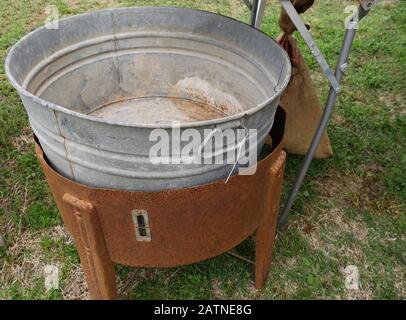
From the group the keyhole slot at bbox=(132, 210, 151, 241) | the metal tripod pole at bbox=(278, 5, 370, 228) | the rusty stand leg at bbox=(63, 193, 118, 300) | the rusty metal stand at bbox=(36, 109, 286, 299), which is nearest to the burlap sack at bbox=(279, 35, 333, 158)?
the metal tripod pole at bbox=(278, 5, 370, 228)

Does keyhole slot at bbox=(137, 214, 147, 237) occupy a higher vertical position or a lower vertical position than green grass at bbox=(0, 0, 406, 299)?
higher

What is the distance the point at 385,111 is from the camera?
10.6ft

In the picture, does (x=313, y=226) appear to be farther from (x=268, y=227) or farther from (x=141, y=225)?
(x=141, y=225)

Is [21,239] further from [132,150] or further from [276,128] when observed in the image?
[276,128]

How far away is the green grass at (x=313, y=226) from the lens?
211 centimetres

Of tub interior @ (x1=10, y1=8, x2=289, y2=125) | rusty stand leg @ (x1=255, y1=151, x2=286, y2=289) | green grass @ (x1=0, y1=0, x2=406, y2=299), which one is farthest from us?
green grass @ (x1=0, y1=0, x2=406, y2=299)

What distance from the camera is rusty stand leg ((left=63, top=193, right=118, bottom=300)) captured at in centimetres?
141

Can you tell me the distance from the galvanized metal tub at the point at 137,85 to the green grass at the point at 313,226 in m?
0.75

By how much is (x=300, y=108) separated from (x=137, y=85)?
3.15 feet

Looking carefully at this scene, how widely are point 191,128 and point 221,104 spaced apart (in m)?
1.09

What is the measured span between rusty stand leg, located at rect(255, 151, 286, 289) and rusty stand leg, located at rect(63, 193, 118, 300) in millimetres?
653

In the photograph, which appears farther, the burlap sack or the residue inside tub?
the burlap sack

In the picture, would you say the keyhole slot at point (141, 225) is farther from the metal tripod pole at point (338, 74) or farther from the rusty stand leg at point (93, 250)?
the metal tripod pole at point (338, 74)

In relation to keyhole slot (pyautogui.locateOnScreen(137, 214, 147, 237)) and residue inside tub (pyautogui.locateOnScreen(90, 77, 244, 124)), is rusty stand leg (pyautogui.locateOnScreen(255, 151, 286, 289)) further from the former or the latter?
residue inside tub (pyautogui.locateOnScreen(90, 77, 244, 124))
